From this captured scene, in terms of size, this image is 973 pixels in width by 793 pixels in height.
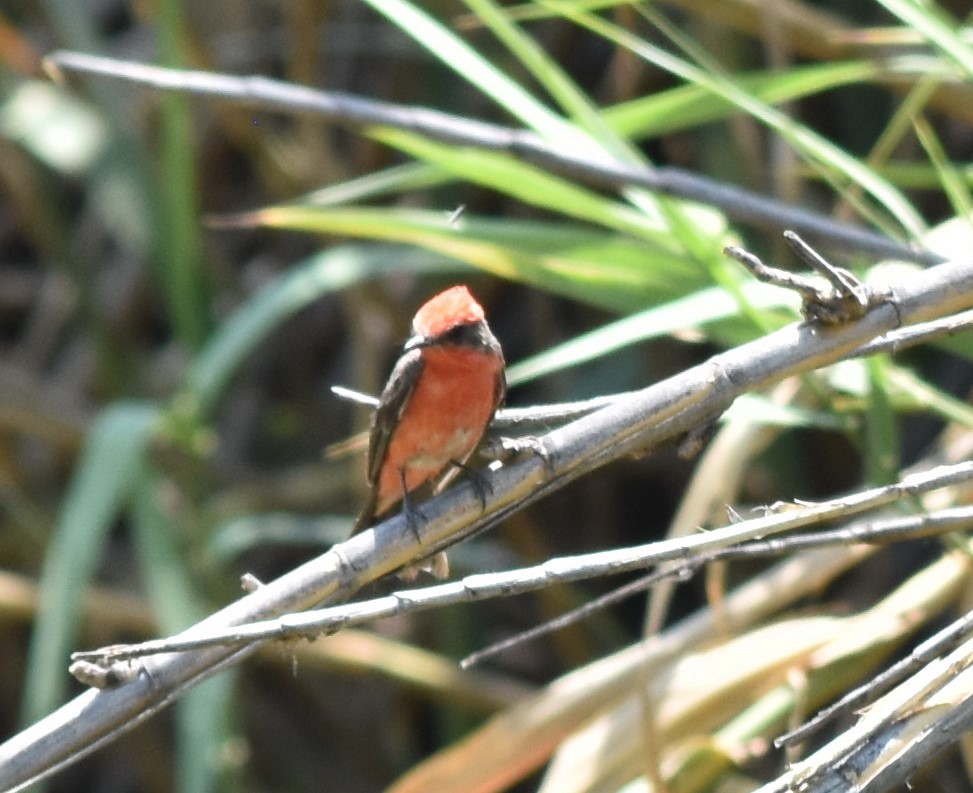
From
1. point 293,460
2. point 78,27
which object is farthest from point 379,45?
point 293,460

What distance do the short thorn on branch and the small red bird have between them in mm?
915

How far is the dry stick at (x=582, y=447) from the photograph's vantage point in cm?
123

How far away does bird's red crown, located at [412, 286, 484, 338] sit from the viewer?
7.39 ft

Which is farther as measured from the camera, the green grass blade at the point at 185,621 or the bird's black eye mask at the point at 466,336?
the green grass blade at the point at 185,621

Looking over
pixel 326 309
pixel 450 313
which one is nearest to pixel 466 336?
pixel 450 313

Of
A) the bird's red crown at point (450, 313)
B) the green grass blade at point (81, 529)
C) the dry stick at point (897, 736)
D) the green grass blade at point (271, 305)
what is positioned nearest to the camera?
the dry stick at point (897, 736)

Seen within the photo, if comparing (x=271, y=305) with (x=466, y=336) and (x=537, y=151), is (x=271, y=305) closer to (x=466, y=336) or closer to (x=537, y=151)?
(x=466, y=336)

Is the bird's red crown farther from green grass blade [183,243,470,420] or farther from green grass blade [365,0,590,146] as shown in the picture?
green grass blade [183,243,470,420]

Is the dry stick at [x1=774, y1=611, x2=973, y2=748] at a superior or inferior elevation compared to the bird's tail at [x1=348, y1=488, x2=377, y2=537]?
inferior

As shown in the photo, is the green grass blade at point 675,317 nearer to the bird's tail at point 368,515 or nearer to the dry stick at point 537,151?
the dry stick at point 537,151

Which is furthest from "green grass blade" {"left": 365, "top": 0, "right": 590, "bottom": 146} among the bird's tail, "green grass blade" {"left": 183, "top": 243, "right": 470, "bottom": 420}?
"green grass blade" {"left": 183, "top": 243, "right": 470, "bottom": 420}

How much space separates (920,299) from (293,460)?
3.23 metres

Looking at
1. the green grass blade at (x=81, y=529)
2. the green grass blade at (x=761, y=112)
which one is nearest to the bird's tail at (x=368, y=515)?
the green grass blade at (x=81, y=529)

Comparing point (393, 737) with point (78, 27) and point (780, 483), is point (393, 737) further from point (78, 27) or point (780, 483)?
point (78, 27)
